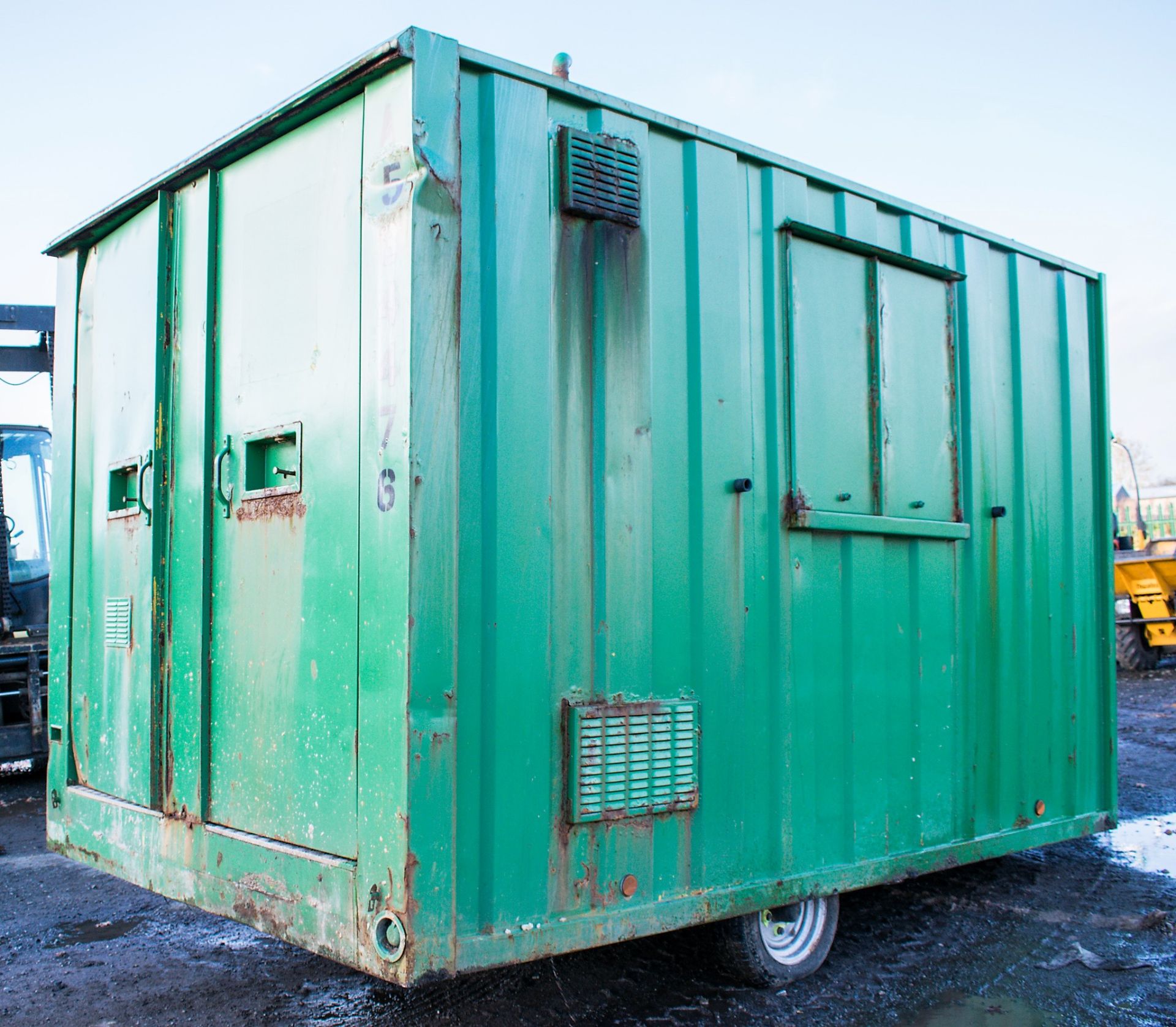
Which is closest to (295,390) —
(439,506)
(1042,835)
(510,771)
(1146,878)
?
(439,506)

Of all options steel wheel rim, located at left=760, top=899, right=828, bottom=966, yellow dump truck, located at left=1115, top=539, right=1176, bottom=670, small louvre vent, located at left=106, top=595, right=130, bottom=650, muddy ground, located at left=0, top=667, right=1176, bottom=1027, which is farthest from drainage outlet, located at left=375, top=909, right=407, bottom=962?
yellow dump truck, located at left=1115, top=539, right=1176, bottom=670

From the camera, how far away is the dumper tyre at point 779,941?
3.67m

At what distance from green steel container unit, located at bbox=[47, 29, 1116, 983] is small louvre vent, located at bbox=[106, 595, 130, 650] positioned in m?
0.02

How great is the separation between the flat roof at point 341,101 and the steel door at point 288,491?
6 centimetres

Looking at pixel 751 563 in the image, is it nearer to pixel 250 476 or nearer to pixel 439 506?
pixel 439 506

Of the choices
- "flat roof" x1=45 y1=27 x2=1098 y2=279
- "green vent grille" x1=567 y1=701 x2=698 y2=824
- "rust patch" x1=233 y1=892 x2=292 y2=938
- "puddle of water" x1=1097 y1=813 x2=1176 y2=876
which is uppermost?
"flat roof" x1=45 y1=27 x2=1098 y2=279

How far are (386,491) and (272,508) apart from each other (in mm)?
634

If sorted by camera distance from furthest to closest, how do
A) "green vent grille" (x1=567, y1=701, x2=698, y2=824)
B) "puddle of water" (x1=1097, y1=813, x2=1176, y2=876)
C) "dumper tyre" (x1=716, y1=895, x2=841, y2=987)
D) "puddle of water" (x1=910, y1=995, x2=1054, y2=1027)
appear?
"puddle of water" (x1=1097, y1=813, x2=1176, y2=876) < "dumper tyre" (x1=716, y1=895, x2=841, y2=987) < "puddle of water" (x1=910, y1=995, x2=1054, y2=1027) < "green vent grille" (x1=567, y1=701, x2=698, y2=824)

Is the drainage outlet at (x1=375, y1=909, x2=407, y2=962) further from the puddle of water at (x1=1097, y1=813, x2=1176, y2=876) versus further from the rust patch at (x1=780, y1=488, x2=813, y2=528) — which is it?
the puddle of water at (x1=1097, y1=813, x2=1176, y2=876)

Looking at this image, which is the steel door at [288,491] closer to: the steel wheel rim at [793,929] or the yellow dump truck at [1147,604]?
the steel wheel rim at [793,929]

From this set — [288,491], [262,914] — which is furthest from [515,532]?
[262,914]

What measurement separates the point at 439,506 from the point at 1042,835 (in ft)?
11.1

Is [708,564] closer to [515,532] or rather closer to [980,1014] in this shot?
[515,532]

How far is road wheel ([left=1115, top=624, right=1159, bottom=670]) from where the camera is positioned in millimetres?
14875
